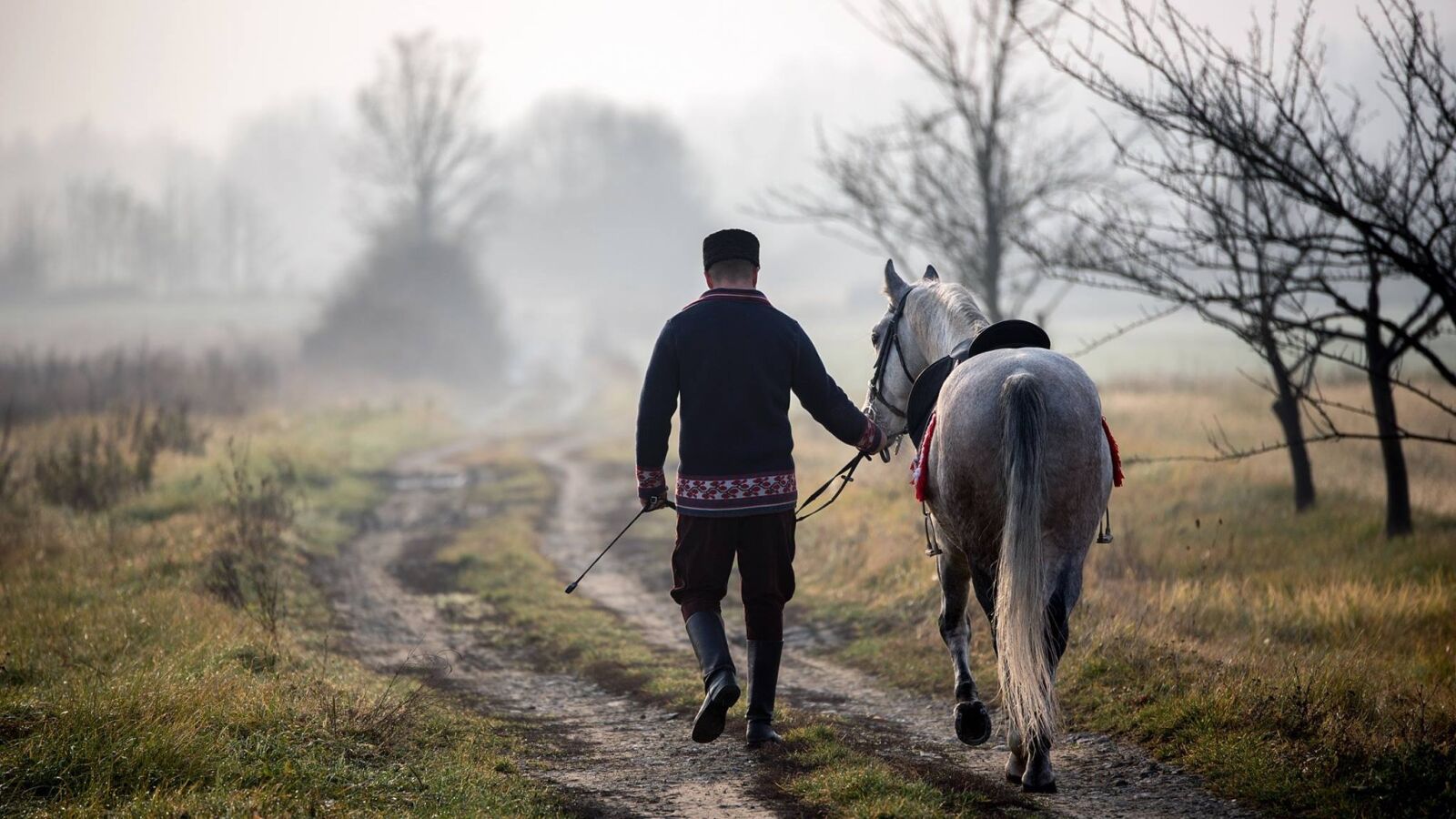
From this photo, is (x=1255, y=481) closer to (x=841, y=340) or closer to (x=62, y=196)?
(x=841, y=340)

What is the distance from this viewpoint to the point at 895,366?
6449mm

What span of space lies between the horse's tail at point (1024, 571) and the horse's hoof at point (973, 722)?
447 millimetres

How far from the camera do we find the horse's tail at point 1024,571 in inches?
178

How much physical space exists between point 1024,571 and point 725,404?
5.34ft

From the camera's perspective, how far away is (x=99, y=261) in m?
94.8

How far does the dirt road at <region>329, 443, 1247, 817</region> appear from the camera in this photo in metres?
4.75

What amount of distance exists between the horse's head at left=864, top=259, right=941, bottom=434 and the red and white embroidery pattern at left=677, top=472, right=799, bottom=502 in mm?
1275

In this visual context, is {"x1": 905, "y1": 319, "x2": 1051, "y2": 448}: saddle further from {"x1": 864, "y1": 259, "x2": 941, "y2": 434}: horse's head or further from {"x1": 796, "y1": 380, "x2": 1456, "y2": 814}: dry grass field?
{"x1": 796, "y1": 380, "x2": 1456, "y2": 814}: dry grass field

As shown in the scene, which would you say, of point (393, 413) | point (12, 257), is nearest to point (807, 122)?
point (12, 257)

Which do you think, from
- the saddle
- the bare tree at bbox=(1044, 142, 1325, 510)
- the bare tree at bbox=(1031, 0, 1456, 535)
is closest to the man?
the saddle

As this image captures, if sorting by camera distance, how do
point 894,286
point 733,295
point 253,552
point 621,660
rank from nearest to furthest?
point 733,295, point 894,286, point 621,660, point 253,552

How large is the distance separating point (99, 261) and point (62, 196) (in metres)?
7.27

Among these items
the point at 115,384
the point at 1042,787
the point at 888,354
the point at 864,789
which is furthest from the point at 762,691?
the point at 115,384

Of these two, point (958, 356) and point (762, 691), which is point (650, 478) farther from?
point (958, 356)
